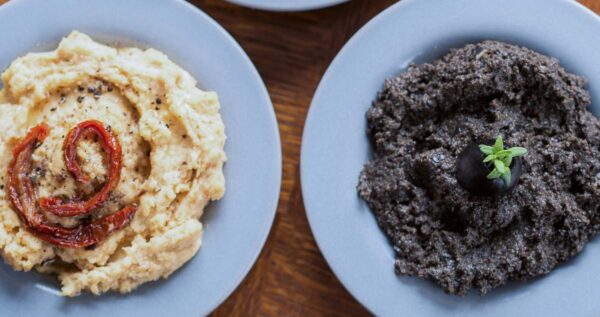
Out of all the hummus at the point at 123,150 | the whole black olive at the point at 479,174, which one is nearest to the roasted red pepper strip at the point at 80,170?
the hummus at the point at 123,150

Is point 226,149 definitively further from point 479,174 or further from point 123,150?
point 479,174

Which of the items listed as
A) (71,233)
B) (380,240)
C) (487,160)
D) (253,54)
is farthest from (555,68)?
(71,233)

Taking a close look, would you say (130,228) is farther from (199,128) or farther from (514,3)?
(514,3)

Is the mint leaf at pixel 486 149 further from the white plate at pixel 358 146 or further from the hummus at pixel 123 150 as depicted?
the hummus at pixel 123 150

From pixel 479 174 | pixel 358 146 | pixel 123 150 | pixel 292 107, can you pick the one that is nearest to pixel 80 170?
pixel 123 150

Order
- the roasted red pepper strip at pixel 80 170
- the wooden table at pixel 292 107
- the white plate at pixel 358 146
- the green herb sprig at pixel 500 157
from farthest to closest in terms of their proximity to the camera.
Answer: the wooden table at pixel 292 107 → the white plate at pixel 358 146 → the roasted red pepper strip at pixel 80 170 → the green herb sprig at pixel 500 157

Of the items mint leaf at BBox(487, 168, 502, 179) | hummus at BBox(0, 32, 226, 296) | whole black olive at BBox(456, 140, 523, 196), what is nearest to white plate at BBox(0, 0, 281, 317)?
hummus at BBox(0, 32, 226, 296)

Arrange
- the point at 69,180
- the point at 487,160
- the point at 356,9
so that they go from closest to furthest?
1. the point at 487,160
2. the point at 69,180
3. the point at 356,9

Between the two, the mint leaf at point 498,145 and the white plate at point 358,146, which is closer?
the mint leaf at point 498,145
